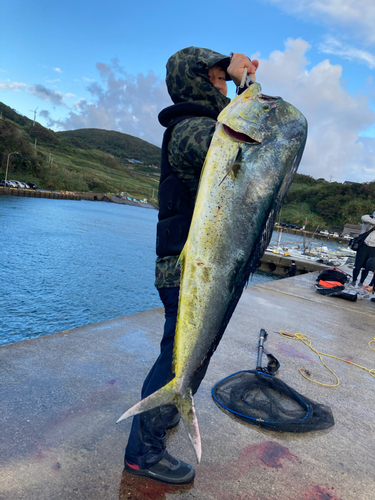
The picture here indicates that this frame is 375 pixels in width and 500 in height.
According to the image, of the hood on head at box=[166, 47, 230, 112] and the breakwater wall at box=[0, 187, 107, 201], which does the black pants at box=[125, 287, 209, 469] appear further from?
the breakwater wall at box=[0, 187, 107, 201]

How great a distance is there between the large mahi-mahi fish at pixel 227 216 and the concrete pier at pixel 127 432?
81 centimetres

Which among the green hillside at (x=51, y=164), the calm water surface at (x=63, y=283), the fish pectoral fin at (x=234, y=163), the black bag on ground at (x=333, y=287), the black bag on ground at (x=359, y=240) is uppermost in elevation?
the green hillside at (x=51, y=164)

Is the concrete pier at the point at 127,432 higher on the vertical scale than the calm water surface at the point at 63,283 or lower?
higher

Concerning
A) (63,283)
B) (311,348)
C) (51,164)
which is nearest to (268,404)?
(311,348)

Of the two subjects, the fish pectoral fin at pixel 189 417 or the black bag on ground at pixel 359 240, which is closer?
the fish pectoral fin at pixel 189 417

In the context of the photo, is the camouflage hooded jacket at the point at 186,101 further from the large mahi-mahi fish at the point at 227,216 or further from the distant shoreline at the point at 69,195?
the distant shoreline at the point at 69,195

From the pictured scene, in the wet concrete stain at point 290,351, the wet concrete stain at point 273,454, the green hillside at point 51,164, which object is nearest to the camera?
the wet concrete stain at point 273,454

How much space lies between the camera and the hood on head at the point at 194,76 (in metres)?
2.23

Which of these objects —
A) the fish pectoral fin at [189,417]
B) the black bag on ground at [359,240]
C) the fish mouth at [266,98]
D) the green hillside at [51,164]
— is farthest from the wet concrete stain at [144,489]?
the green hillside at [51,164]

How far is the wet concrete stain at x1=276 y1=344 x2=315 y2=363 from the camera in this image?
491 centimetres

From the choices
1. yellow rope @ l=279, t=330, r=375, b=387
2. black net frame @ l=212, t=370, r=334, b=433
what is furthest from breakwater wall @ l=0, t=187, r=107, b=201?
black net frame @ l=212, t=370, r=334, b=433

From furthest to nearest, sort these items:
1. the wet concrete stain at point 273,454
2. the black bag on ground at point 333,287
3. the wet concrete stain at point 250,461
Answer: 1. the black bag on ground at point 333,287
2. the wet concrete stain at point 273,454
3. the wet concrete stain at point 250,461

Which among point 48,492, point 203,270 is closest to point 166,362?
point 203,270

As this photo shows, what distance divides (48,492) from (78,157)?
582 feet
